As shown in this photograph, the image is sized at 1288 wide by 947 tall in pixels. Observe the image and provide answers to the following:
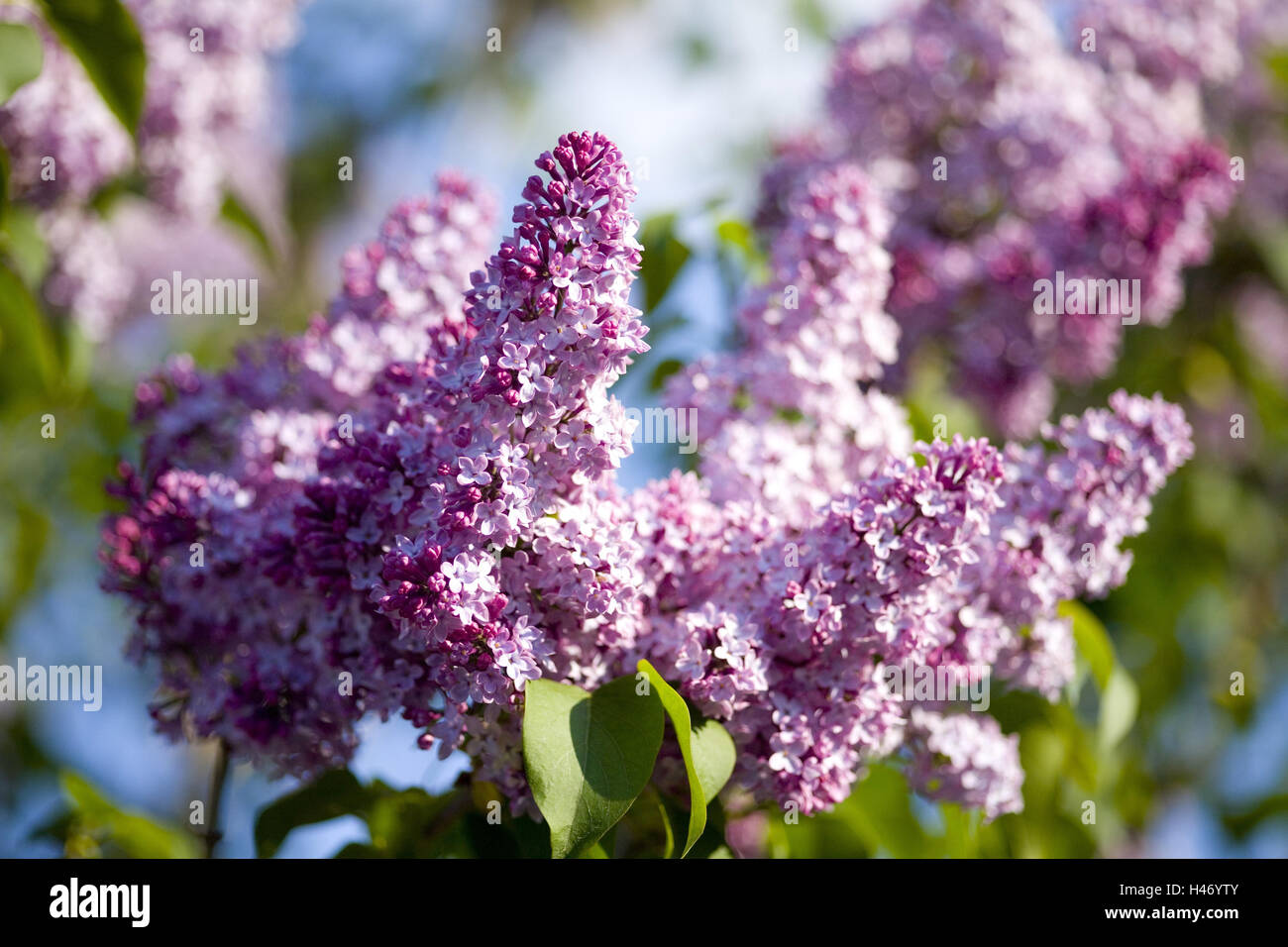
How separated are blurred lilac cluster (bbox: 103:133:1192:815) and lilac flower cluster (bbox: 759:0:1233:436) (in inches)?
36.4

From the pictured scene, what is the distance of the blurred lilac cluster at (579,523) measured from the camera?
5.04 feet

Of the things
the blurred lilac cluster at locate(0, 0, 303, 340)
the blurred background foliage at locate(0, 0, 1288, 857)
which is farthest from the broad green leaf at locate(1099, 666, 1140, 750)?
Result: the blurred lilac cluster at locate(0, 0, 303, 340)

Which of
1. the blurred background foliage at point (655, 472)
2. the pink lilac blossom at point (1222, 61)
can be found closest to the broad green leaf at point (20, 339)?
the blurred background foliage at point (655, 472)

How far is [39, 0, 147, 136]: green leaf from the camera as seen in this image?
7.47 feet

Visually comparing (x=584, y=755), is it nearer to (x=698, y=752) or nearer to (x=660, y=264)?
(x=698, y=752)

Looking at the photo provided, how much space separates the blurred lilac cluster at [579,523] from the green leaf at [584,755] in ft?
0.21

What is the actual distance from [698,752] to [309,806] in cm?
71

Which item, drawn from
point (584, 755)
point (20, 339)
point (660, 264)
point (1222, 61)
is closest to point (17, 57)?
point (20, 339)

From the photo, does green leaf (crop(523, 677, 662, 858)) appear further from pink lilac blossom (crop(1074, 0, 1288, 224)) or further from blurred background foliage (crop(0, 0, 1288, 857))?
pink lilac blossom (crop(1074, 0, 1288, 224))

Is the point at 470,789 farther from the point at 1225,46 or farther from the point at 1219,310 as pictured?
the point at 1219,310

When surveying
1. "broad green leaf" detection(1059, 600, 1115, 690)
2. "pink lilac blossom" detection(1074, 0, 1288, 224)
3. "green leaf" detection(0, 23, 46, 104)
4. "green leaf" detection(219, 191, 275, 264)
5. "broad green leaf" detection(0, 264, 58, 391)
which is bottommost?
"broad green leaf" detection(1059, 600, 1115, 690)

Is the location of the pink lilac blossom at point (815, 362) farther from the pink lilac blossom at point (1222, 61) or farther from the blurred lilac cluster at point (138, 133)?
the pink lilac blossom at point (1222, 61)
